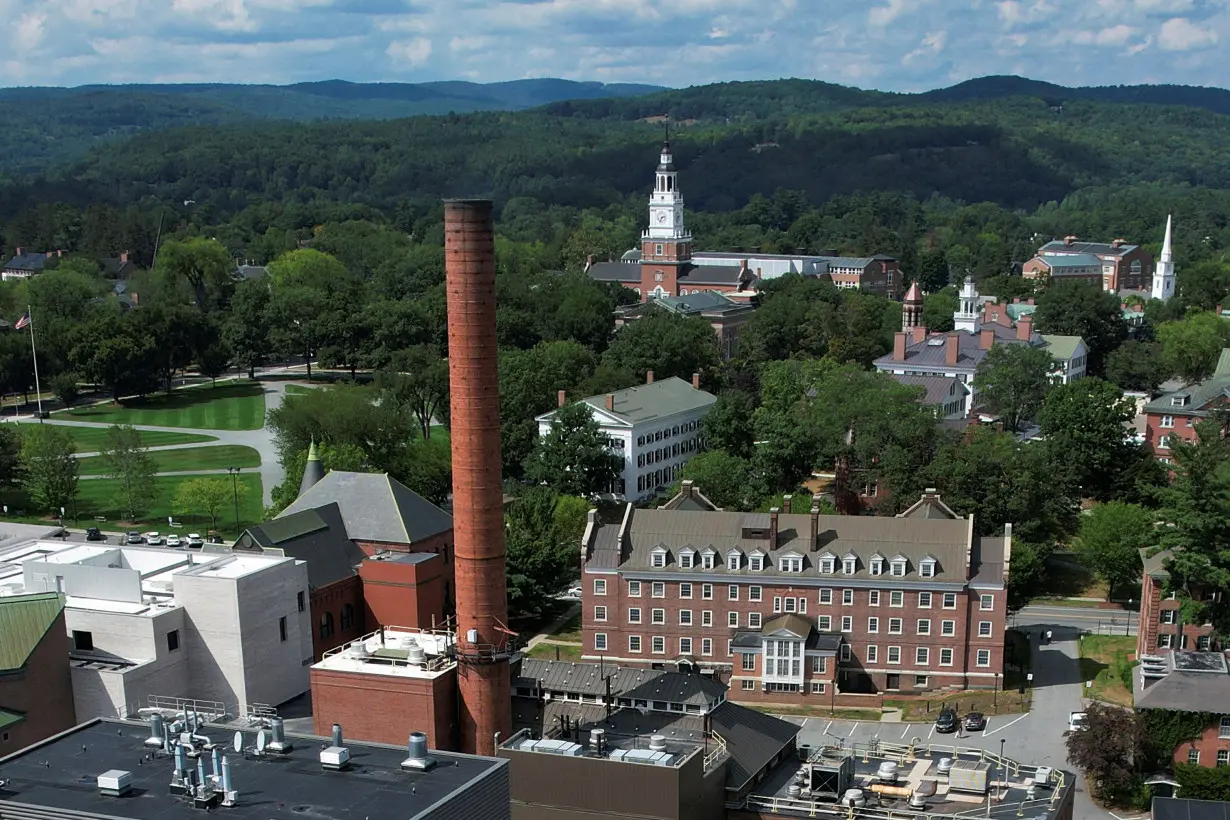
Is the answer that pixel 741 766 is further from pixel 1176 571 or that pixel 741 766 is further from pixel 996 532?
pixel 996 532

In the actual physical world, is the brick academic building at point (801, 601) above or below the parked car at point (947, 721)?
above

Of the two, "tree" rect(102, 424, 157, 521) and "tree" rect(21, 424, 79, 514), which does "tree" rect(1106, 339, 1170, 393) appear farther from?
"tree" rect(21, 424, 79, 514)

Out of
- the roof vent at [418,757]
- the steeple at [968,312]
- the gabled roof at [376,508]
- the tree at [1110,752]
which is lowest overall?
the tree at [1110,752]

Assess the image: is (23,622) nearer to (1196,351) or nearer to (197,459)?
(197,459)

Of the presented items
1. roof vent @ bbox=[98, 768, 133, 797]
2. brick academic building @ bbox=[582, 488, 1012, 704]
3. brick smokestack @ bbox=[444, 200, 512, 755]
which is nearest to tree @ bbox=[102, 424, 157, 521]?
brick academic building @ bbox=[582, 488, 1012, 704]

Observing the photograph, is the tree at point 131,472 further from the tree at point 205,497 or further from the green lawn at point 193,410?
the green lawn at point 193,410

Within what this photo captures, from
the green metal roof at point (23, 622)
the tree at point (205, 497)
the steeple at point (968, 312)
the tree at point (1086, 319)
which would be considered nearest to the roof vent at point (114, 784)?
the green metal roof at point (23, 622)
